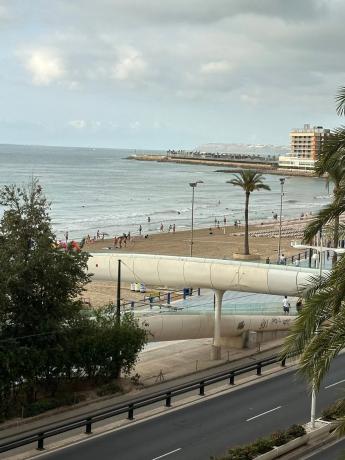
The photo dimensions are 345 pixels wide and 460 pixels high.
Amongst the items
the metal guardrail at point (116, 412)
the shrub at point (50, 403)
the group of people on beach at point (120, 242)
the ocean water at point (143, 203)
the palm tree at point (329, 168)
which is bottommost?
the shrub at point (50, 403)

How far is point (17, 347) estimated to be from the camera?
65.4ft

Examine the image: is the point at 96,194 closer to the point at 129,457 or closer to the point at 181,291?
the point at 181,291

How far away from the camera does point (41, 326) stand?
2080cm

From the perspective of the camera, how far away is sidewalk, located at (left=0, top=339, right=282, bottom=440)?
66.0 feet

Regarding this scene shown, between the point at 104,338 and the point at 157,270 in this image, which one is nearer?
the point at 104,338

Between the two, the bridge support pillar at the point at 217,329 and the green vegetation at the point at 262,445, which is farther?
the bridge support pillar at the point at 217,329

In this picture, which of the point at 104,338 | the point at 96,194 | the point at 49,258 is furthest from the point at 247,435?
the point at 96,194

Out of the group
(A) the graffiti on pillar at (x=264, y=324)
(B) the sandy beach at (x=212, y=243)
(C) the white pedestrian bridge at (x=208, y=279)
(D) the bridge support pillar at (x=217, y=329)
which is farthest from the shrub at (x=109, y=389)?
(B) the sandy beach at (x=212, y=243)

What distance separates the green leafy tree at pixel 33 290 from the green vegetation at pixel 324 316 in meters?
12.1

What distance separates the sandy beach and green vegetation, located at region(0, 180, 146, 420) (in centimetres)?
2600

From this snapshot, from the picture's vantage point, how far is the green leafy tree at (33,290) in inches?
798

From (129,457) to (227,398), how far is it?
6344 millimetres

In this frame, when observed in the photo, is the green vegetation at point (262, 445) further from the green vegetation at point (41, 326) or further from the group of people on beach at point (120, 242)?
the group of people on beach at point (120, 242)

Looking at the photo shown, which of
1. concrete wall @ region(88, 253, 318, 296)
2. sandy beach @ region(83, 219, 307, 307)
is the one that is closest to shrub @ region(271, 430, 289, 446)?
concrete wall @ region(88, 253, 318, 296)
